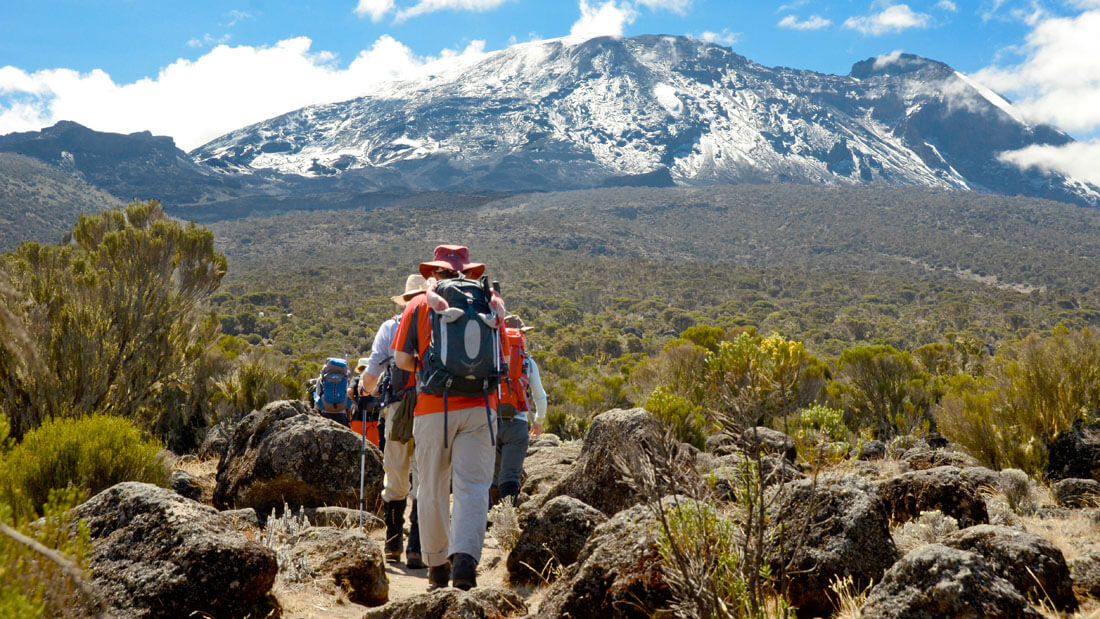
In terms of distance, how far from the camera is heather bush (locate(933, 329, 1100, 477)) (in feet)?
21.6

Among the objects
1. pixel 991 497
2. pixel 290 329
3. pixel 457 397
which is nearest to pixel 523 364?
pixel 457 397

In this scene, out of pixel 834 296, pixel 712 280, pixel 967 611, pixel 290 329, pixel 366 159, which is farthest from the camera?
A: pixel 366 159

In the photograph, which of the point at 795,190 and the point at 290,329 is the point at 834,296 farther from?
the point at 795,190

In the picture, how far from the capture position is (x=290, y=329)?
3381 cm

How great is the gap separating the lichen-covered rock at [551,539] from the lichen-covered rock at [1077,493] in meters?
3.37

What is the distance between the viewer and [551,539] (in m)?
3.74

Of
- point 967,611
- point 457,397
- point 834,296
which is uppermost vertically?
point 457,397

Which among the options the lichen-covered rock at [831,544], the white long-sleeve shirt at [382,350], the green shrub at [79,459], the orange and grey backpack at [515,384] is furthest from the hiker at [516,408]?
the lichen-covered rock at [831,544]

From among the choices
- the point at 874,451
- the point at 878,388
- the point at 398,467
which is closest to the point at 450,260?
the point at 398,467

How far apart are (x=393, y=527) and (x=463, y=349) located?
1.69 metres

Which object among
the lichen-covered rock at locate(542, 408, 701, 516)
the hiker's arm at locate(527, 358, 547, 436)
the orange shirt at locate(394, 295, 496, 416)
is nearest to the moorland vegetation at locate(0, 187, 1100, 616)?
the lichen-covered rock at locate(542, 408, 701, 516)

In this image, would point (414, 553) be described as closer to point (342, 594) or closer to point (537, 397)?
point (342, 594)

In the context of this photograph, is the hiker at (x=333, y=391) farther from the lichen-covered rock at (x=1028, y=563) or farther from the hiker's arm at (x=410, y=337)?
the lichen-covered rock at (x=1028, y=563)

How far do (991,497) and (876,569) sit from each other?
2.69 metres
